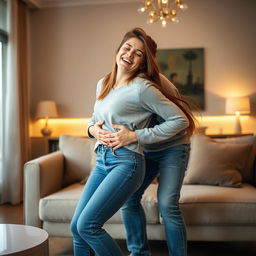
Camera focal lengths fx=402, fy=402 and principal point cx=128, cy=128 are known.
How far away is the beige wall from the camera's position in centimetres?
Answer: 545

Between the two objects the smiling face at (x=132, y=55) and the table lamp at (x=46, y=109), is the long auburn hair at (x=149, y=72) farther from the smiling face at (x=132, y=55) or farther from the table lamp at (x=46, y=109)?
the table lamp at (x=46, y=109)

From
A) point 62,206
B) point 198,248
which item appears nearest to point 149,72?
point 62,206

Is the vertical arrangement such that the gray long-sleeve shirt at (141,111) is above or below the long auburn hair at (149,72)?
below

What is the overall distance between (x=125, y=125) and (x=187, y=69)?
12.4 feet

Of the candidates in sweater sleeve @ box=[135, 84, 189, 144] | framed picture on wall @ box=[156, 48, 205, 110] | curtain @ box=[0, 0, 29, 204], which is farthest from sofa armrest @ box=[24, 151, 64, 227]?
framed picture on wall @ box=[156, 48, 205, 110]

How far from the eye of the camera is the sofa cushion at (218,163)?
9.81 feet

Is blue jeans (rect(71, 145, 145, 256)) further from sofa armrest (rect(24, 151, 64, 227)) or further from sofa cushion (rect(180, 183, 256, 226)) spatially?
sofa armrest (rect(24, 151, 64, 227))

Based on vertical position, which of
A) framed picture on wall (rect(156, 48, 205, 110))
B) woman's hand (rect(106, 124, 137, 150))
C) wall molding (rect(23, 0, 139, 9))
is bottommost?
woman's hand (rect(106, 124, 137, 150))

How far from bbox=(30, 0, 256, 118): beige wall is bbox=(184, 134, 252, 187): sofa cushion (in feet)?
8.03

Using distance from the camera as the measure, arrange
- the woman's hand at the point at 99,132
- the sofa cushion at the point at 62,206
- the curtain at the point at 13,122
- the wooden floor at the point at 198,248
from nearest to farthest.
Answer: the woman's hand at the point at 99,132, the sofa cushion at the point at 62,206, the wooden floor at the point at 198,248, the curtain at the point at 13,122

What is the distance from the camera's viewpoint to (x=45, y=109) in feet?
17.6

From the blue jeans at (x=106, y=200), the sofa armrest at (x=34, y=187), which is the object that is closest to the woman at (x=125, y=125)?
the blue jeans at (x=106, y=200)

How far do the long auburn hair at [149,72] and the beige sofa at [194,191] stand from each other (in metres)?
0.82

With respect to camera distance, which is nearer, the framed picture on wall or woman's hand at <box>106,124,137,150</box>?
woman's hand at <box>106,124,137,150</box>
